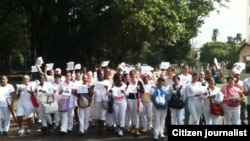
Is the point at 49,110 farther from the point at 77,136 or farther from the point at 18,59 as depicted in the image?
the point at 18,59

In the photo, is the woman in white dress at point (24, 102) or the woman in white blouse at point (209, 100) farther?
the woman in white dress at point (24, 102)

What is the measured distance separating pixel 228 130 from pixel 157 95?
4.74m

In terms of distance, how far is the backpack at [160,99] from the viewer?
1157cm

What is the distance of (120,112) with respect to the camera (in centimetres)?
1237

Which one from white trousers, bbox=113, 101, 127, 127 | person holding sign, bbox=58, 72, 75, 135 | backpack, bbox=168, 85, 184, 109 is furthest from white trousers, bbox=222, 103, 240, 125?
person holding sign, bbox=58, 72, 75, 135

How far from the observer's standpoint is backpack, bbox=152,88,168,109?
11.6 meters

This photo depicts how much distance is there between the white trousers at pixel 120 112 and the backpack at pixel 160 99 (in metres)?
1.13

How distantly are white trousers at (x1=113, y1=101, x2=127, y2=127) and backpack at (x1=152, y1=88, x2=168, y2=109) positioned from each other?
113 centimetres

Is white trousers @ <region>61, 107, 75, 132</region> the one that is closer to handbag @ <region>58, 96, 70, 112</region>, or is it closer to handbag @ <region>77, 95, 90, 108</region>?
handbag @ <region>58, 96, 70, 112</region>

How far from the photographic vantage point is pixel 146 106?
41.9ft

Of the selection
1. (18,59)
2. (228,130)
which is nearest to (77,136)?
(228,130)

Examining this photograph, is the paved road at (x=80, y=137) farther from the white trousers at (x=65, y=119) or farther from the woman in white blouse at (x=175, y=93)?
the woman in white blouse at (x=175, y=93)

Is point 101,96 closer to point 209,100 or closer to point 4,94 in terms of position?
point 4,94

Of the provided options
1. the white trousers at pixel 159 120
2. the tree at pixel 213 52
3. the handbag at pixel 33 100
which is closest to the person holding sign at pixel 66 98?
the handbag at pixel 33 100
